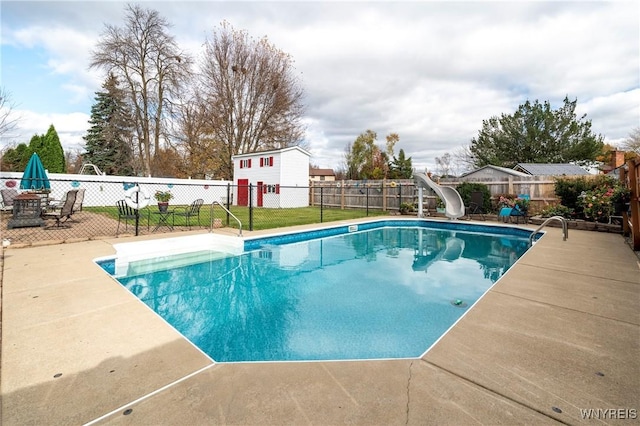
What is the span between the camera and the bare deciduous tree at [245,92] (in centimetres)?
2183

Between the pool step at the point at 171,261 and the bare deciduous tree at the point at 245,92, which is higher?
the bare deciduous tree at the point at 245,92

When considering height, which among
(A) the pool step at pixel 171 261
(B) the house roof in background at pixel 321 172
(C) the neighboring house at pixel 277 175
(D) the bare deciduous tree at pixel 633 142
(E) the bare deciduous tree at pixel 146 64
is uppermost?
(E) the bare deciduous tree at pixel 146 64

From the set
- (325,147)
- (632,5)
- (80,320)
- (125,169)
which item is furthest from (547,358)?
(325,147)

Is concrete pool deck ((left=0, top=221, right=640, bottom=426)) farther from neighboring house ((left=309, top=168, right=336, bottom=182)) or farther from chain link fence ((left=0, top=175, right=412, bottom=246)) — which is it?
neighboring house ((left=309, top=168, right=336, bottom=182))

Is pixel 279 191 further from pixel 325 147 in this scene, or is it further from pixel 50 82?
pixel 325 147

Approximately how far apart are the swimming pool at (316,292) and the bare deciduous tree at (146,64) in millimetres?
17522

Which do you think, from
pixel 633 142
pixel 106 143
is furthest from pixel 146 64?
pixel 633 142

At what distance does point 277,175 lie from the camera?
17.3 meters

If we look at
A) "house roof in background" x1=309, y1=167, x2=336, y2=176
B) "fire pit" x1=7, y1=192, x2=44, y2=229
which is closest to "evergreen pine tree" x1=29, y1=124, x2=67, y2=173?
"fire pit" x1=7, y1=192, x2=44, y2=229

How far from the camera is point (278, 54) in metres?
22.9

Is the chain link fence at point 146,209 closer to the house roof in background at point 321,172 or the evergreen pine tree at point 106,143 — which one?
the evergreen pine tree at point 106,143

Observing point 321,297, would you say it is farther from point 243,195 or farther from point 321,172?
point 321,172

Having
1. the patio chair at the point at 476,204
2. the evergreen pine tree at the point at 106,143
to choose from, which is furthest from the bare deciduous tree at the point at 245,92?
the patio chair at the point at 476,204

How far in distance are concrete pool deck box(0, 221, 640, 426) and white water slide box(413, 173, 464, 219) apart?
356 inches
